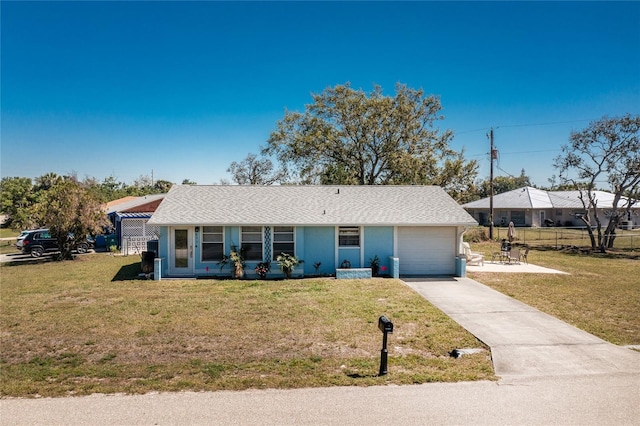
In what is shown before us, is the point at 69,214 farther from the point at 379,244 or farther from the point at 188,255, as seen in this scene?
the point at 379,244

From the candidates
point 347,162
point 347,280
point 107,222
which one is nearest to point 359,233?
point 347,280

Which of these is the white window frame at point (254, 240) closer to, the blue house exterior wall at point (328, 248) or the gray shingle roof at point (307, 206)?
the blue house exterior wall at point (328, 248)

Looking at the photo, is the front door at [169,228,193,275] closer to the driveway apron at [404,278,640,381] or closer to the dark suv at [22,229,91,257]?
the driveway apron at [404,278,640,381]

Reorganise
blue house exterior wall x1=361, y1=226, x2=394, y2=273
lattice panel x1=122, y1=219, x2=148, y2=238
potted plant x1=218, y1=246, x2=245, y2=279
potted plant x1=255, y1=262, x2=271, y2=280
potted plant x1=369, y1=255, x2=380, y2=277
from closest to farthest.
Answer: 1. potted plant x1=218, y1=246, x2=245, y2=279
2. potted plant x1=255, y1=262, x2=271, y2=280
3. potted plant x1=369, y1=255, x2=380, y2=277
4. blue house exterior wall x1=361, y1=226, x2=394, y2=273
5. lattice panel x1=122, y1=219, x2=148, y2=238

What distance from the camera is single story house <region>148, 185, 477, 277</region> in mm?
16609

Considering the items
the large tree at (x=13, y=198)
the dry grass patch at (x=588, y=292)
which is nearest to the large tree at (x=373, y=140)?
the dry grass patch at (x=588, y=292)

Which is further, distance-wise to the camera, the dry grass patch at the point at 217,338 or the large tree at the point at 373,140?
the large tree at the point at 373,140

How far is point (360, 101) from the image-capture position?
3253cm

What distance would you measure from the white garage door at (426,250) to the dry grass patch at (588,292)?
50.7 inches

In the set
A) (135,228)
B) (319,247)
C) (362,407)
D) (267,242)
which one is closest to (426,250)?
(319,247)

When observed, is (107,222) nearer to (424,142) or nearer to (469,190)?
(424,142)

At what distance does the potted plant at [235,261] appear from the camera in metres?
16.3

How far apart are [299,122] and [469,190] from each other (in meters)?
15.4

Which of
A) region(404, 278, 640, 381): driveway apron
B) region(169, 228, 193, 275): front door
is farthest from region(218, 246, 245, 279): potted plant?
region(404, 278, 640, 381): driveway apron
